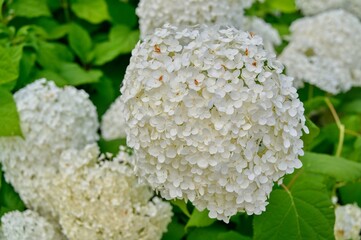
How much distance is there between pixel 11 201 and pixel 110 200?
42cm

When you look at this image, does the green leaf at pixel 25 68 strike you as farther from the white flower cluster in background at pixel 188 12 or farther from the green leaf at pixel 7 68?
the white flower cluster in background at pixel 188 12

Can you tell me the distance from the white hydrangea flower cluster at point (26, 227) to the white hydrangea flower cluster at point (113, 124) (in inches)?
16.2

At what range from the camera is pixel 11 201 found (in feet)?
7.37

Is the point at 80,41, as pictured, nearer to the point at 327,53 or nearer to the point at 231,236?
the point at 327,53

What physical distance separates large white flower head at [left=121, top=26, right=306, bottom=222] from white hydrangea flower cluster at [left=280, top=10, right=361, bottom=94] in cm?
112

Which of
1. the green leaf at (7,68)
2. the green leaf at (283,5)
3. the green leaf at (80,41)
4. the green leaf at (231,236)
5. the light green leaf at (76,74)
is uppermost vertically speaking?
the green leaf at (7,68)

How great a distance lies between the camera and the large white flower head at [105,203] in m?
2.00

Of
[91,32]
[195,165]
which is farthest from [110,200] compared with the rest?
[91,32]

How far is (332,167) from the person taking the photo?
1.97 metres

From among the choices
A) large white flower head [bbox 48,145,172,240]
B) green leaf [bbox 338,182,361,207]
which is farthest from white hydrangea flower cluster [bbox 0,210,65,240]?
green leaf [bbox 338,182,361,207]

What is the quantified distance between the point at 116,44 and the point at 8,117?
0.77 meters

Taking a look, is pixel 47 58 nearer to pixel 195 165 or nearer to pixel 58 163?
pixel 58 163

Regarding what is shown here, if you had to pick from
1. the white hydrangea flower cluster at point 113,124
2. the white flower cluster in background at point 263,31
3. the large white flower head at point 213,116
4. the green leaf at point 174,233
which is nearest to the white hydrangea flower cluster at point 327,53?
the white flower cluster in background at point 263,31

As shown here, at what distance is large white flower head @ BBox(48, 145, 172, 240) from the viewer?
2.00 metres
